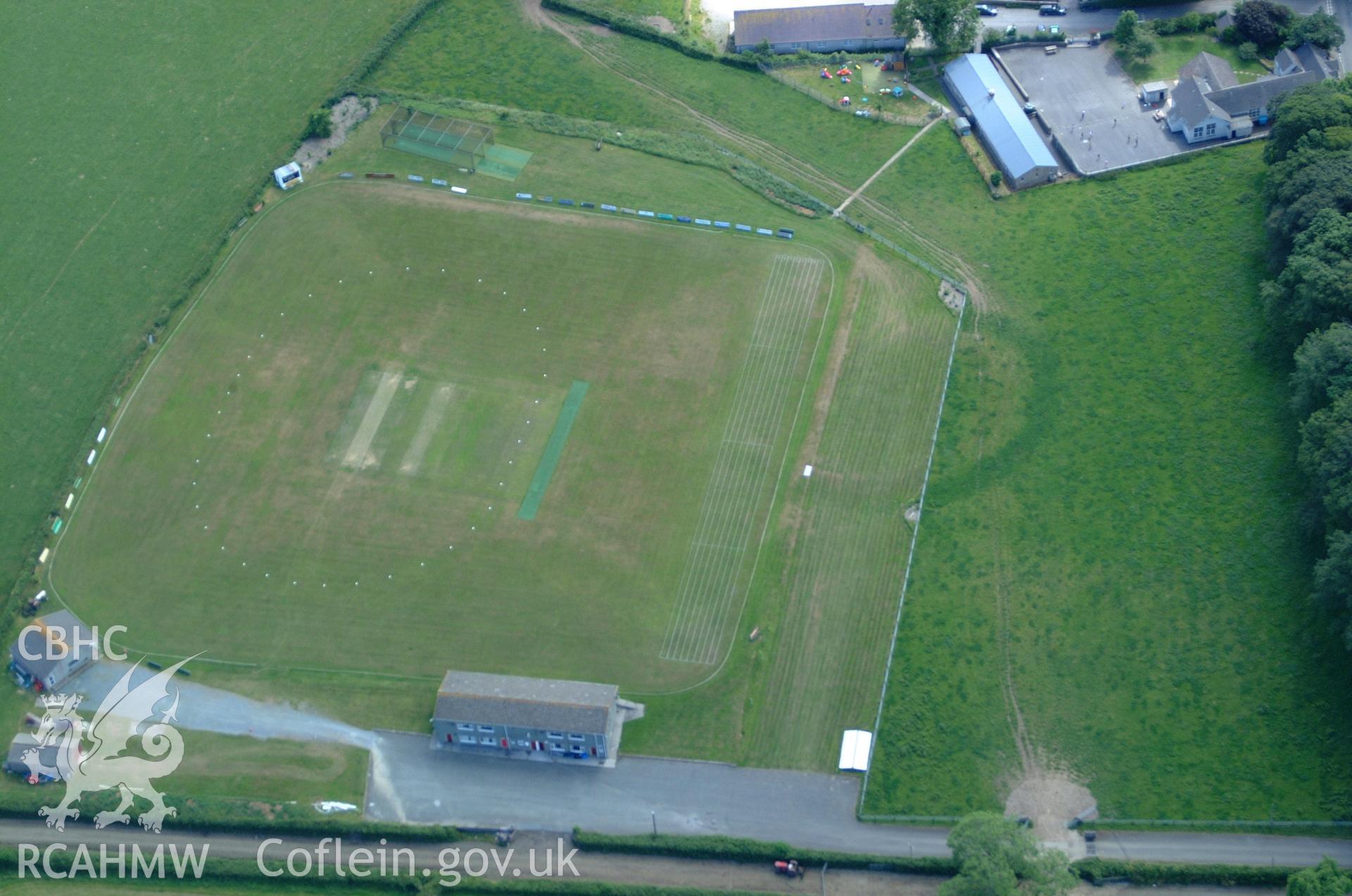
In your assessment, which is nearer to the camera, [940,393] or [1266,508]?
[1266,508]

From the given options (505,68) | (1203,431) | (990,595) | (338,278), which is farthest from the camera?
(505,68)

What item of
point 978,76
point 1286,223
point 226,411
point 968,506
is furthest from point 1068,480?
point 226,411

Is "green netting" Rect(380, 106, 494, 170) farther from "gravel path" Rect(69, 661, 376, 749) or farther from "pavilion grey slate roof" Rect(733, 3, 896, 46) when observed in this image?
"gravel path" Rect(69, 661, 376, 749)

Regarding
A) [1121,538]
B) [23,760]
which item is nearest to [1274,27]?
[1121,538]

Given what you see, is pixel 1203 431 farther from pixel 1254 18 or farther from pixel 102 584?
pixel 102 584

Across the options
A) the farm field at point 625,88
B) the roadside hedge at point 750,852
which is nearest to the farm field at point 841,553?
the roadside hedge at point 750,852

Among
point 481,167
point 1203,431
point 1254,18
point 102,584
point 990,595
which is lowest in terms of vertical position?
point 102,584
